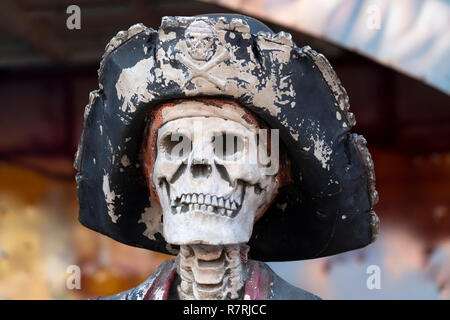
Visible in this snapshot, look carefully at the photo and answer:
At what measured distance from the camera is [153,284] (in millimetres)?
2090

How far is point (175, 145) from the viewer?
6.50ft

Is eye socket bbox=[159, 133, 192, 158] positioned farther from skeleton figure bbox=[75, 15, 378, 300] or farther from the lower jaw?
the lower jaw

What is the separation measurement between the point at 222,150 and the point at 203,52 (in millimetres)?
252

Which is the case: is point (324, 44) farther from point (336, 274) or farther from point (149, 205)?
point (149, 205)

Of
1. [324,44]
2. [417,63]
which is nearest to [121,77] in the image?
[417,63]

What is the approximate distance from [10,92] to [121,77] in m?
2.55

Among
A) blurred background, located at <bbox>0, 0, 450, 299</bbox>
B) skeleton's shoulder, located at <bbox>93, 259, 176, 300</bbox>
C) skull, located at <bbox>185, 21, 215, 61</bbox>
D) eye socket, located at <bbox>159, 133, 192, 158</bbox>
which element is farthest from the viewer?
blurred background, located at <bbox>0, 0, 450, 299</bbox>

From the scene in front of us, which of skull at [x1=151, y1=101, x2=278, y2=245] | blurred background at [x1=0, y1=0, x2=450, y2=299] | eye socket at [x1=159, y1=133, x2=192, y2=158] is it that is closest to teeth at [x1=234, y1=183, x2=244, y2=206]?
skull at [x1=151, y1=101, x2=278, y2=245]

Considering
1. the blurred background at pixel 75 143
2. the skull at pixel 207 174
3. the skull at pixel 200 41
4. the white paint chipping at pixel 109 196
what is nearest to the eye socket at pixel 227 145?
the skull at pixel 207 174

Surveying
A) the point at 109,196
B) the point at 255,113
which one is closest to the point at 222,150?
the point at 255,113

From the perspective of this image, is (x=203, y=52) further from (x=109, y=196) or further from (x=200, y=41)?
(x=109, y=196)

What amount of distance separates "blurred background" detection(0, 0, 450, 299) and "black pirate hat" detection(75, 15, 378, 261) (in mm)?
1272

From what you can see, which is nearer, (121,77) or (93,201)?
(121,77)

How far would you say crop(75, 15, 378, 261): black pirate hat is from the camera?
1.87 metres
